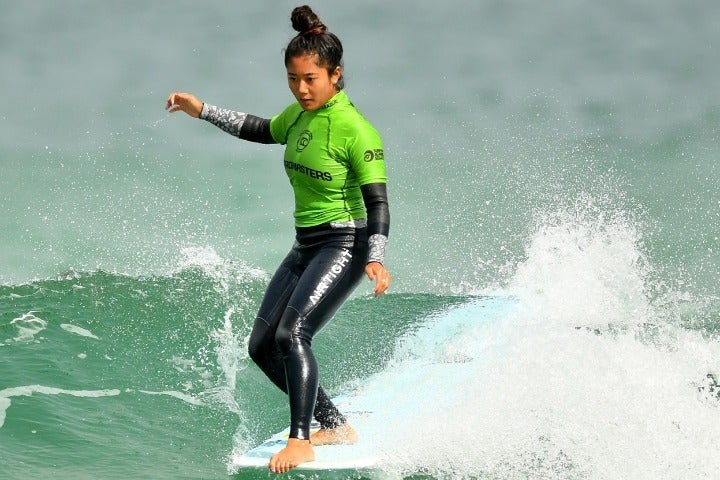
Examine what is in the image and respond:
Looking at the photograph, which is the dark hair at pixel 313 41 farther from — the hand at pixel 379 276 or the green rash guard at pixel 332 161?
the hand at pixel 379 276

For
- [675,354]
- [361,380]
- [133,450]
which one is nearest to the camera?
[133,450]

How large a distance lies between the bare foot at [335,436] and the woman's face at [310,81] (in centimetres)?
178

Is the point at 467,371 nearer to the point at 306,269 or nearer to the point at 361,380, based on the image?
the point at 361,380

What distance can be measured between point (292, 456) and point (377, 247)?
44.3 inches

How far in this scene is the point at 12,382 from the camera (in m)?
5.61

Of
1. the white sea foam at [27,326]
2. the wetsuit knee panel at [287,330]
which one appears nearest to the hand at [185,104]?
the wetsuit knee panel at [287,330]

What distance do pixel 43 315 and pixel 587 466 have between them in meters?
4.78

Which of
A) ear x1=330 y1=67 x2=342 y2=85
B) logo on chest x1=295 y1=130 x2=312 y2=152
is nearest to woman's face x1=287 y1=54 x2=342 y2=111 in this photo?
ear x1=330 y1=67 x2=342 y2=85

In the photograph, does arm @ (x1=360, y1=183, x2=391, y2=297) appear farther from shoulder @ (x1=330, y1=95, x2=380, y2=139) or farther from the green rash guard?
shoulder @ (x1=330, y1=95, x2=380, y2=139)

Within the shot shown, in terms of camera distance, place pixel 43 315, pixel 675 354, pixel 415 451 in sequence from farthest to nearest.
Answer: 1. pixel 43 315
2. pixel 675 354
3. pixel 415 451

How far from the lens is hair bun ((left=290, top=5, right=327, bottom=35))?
4246mm

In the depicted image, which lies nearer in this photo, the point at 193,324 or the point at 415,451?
the point at 415,451

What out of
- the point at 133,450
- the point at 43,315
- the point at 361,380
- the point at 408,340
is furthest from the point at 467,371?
the point at 43,315

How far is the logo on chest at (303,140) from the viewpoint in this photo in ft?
14.1
